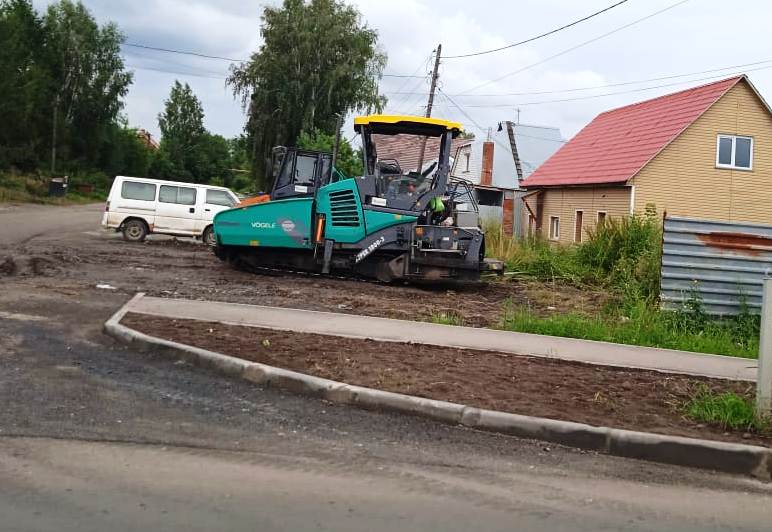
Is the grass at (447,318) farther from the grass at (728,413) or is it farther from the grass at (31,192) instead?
the grass at (31,192)

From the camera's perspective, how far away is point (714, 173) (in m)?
28.4

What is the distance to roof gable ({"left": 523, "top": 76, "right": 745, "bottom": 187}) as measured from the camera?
27828mm

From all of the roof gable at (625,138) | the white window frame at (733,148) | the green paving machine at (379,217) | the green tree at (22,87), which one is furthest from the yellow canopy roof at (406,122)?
the green tree at (22,87)

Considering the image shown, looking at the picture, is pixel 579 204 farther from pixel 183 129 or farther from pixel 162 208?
pixel 183 129

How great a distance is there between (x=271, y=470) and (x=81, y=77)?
72764 millimetres

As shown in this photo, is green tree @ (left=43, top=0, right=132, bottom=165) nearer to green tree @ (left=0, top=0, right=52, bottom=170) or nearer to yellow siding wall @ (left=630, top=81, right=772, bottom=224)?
green tree @ (left=0, top=0, right=52, bottom=170)

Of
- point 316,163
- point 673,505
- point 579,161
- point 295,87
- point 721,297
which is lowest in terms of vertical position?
point 673,505

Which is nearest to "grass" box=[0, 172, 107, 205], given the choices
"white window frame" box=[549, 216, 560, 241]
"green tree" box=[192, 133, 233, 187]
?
"white window frame" box=[549, 216, 560, 241]

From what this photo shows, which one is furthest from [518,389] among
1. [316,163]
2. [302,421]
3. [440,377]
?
[316,163]

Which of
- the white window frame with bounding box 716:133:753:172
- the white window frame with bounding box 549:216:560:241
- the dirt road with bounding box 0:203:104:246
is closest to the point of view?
the dirt road with bounding box 0:203:104:246

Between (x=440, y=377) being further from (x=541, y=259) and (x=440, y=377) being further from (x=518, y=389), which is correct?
(x=541, y=259)

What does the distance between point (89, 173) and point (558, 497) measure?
7505cm

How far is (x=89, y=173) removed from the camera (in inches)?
2901

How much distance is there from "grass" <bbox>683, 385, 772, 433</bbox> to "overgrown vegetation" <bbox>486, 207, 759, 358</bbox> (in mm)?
3625
